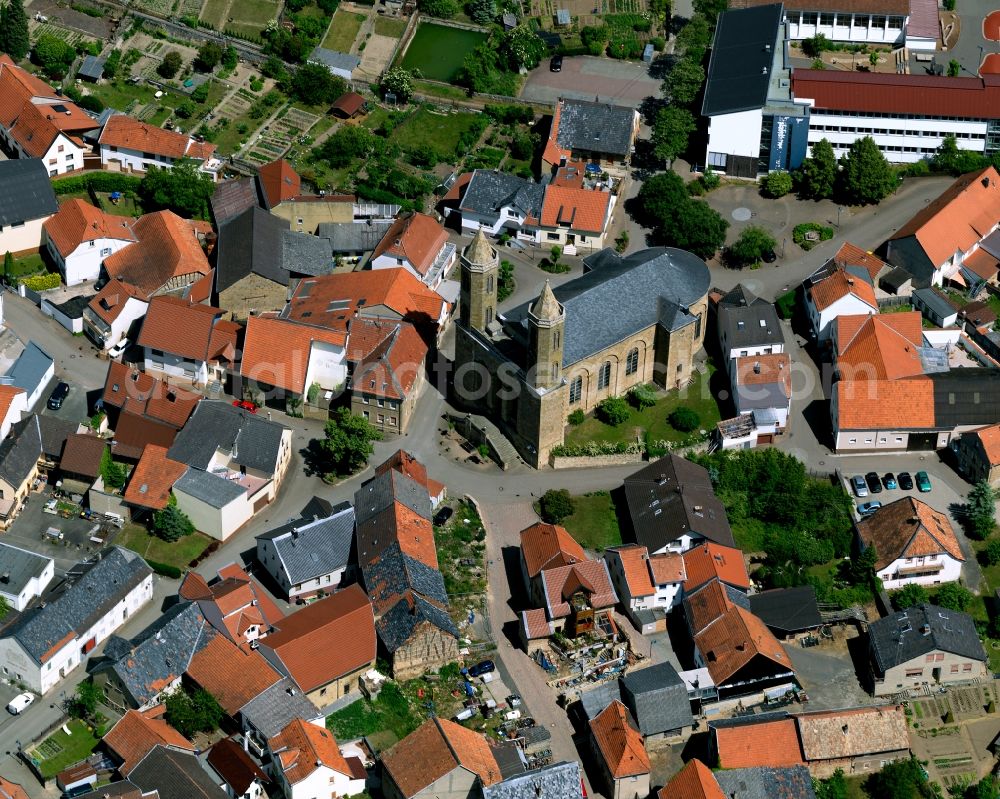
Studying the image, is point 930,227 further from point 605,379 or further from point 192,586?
point 192,586

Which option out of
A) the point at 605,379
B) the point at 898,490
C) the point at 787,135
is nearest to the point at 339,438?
the point at 605,379

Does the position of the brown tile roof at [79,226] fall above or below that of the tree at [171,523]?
above

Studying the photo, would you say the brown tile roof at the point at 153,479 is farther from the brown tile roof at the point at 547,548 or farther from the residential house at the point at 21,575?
the brown tile roof at the point at 547,548

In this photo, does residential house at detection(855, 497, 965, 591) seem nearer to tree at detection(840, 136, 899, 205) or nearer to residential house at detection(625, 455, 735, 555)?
residential house at detection(625, 455, 735, 555)

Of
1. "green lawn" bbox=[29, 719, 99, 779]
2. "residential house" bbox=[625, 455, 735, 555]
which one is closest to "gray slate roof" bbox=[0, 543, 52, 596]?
"green lawn" bbox=[29, 719, 99, 779]

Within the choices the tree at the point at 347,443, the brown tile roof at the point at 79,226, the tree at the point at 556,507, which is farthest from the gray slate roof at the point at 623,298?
the brown tile roof at the point at 79,226

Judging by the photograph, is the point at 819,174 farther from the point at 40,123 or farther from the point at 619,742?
the point at 40,123
